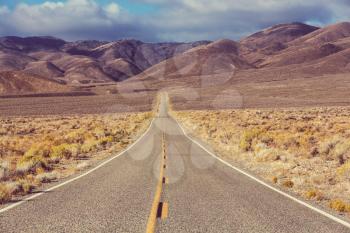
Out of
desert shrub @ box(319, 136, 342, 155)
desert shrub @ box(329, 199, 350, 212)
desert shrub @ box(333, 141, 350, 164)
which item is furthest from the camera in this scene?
desert shrub @ box(319, 136, 342, 155)

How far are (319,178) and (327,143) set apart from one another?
6758 millimetres

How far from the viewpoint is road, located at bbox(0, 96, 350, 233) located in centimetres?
806

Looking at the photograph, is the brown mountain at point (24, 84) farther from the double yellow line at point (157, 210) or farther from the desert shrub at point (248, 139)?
the double yellow line at point (157, 210)

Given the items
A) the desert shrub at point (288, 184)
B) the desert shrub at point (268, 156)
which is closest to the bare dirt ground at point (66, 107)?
the desert shrub at point (268, 156)

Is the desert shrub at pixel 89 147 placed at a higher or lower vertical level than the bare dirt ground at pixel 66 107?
higher

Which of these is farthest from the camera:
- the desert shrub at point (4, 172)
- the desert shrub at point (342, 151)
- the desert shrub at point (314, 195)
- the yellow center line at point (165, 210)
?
the desert shrub at point (342, 151)

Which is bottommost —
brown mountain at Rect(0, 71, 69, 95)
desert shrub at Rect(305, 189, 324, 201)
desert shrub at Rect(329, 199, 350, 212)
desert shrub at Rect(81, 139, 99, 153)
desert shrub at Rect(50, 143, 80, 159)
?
desert shrub at Rect(81, 139, 99, 153)

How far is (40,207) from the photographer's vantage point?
31.7 feet

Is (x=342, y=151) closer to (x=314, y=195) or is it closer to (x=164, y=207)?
(x=314, y=195)

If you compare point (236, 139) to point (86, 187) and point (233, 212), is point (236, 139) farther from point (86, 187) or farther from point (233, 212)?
point (233, 212)

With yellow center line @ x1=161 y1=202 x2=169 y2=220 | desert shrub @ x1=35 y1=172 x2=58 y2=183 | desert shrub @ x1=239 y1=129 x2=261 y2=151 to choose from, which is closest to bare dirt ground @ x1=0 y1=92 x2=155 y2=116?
desert shrub @ x1=239 y1=129 x2=261 y2=151

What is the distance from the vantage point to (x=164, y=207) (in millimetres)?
9734

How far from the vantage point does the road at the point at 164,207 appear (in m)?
8.06

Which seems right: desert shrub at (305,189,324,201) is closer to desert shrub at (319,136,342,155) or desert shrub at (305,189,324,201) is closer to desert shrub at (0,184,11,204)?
desert shrub at (0,184,11,204)
